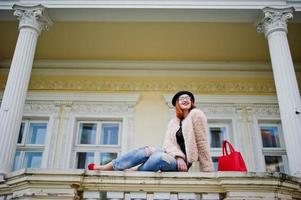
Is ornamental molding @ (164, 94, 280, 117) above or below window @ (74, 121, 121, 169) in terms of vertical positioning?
above

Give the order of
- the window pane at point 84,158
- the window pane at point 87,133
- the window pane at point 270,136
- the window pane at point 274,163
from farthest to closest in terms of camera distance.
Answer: the window pane at point 87,133
the window pane at point 270,136
the window pane at point 84,158
the window pane at point 274,163

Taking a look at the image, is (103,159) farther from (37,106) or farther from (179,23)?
(179,23)

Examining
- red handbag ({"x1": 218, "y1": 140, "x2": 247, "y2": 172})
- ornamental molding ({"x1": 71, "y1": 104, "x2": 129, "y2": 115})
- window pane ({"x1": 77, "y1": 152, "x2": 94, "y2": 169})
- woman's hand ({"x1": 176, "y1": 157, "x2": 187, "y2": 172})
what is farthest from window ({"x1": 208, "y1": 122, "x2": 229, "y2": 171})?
woman's hand ({"x1": 176, "y1": 157, "x2": 187, "y2": 172})

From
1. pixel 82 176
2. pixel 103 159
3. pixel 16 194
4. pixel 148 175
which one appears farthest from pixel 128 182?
pixel 103 159

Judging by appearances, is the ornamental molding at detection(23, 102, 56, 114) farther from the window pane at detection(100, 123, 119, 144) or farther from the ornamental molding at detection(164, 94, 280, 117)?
the ornamental molding at detection(164, 94, 280, 117)

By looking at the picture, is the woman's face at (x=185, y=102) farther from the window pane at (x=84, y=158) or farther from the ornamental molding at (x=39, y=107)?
the ornamental molding at (x=39, y=107)

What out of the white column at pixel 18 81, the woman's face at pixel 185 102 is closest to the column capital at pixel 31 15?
the white column at pixel 18 81

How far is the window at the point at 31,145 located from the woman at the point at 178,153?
173 inches

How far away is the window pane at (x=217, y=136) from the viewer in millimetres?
7836

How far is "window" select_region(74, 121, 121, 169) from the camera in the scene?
771 cm

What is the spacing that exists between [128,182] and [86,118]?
479 cm

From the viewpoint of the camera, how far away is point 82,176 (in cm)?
331

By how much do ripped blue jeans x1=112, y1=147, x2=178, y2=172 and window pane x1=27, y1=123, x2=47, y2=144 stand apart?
472 centimetres

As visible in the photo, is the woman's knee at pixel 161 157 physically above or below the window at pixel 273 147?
below
